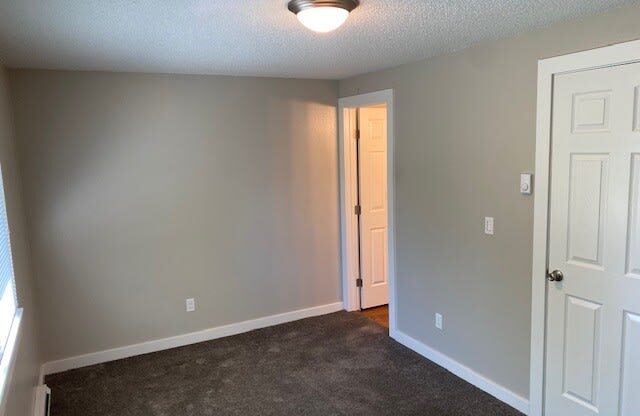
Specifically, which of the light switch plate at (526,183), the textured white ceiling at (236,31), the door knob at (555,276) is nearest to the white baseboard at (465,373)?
the door knob at (555,276)

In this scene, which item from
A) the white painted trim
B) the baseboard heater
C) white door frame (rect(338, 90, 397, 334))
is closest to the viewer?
the baseboard heater

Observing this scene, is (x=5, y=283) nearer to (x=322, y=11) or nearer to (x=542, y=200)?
(x=322, y=11)

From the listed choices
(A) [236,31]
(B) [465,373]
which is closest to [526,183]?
(B) [465,373]

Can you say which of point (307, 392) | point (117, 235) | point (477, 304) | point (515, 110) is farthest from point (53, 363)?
point (515, 110)

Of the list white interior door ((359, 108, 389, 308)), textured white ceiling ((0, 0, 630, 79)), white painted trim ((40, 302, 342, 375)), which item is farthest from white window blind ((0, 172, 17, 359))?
white interior door ((359, 108, 389, 308))

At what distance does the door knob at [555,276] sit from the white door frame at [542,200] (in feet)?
0.11

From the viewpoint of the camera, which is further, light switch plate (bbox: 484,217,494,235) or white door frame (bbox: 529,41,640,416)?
light switch plate (bbox: 484,217,494,235)

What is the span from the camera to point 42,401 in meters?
2.97

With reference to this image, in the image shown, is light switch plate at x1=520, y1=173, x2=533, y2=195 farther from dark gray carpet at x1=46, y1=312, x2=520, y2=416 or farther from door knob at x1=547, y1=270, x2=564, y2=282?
dark gray carpet at x1=46, y1=312, x2=520, y2=416

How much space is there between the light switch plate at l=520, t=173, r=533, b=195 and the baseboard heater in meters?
3.12

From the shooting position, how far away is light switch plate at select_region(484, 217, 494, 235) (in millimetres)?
2980

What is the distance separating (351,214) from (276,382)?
1790 millimetres

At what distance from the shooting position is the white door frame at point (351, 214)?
3.83 meters

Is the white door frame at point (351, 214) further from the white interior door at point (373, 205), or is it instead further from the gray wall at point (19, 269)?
the gray wall at point (19, 269)
